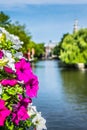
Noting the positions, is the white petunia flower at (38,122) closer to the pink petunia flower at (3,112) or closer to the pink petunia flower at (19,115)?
the pink petunia flower at (19,115)

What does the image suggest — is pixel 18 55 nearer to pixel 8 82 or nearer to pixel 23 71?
pixel 23 71

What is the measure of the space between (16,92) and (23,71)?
0.27 metres

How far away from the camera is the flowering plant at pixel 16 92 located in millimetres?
4902

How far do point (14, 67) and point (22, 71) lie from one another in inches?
4.1

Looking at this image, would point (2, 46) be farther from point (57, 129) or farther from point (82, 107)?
point (82, 107)

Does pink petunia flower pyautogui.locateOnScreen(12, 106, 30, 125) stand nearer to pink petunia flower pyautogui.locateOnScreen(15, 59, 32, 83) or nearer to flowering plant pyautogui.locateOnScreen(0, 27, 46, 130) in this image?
flowering plant pyautogui.locateOnScreen(0, 27, 46, 130)

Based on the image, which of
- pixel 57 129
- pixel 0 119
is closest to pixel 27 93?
pixel 0 119

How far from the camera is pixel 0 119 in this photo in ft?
15.6

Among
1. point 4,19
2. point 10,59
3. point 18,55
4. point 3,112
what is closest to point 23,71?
point 10,59

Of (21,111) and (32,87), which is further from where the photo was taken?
(32,87)

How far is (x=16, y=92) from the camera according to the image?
16.2 ft

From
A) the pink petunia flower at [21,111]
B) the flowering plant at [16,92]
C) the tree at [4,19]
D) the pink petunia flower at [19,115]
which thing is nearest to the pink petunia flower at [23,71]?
the flowering plant at [16,92]

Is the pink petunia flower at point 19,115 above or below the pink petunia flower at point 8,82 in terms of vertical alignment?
below

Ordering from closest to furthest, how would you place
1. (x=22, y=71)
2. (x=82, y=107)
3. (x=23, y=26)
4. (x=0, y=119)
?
(x=0, y=119) → (x=22, y=71) → (x=82, y=107) → (x=23, y=26)
